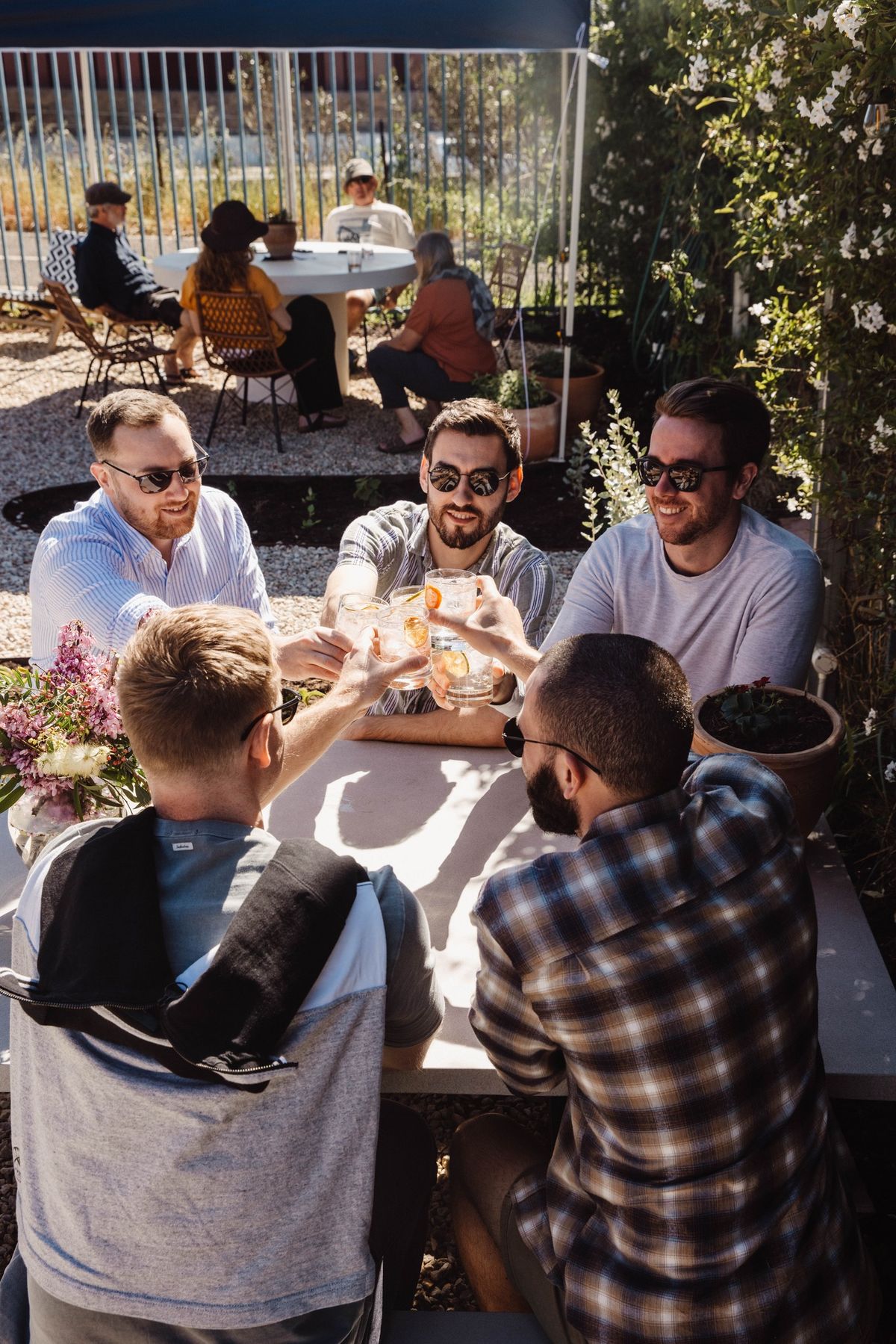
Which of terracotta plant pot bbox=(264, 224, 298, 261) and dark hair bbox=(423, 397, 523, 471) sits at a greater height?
dark hair bbox=(423, 397, 523, 471)

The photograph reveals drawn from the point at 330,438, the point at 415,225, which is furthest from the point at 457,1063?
the point at 415,225

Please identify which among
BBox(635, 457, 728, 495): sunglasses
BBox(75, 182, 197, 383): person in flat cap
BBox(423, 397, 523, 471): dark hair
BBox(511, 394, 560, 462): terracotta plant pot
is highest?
BBox(423, 397, 523, 471): dark hair

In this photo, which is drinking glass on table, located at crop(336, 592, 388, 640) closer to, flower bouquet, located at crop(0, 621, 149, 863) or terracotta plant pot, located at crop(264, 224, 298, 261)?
flower bouquet, located at crop(0, 621, 149, 863)

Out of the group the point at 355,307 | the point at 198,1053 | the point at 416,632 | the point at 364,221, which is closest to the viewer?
the point at 198,1053

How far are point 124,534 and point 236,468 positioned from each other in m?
4.71

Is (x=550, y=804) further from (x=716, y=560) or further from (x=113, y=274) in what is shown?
(x=113, y=274)

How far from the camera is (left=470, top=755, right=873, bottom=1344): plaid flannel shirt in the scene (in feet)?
4.92

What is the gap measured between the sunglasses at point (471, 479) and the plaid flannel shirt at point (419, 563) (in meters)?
0.18

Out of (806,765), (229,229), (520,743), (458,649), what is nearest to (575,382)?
(229,229)

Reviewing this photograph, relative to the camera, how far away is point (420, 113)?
781 inches

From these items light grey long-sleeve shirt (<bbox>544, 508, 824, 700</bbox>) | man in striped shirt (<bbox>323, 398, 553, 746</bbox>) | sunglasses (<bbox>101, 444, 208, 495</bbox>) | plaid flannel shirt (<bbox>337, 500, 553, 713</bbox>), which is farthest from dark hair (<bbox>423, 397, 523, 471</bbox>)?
sunglasses (<bbox>101, 444, 208, 495</bbox>)

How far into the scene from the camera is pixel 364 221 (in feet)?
32.4

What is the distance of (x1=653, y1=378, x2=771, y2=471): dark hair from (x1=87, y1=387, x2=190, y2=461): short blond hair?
1.20m

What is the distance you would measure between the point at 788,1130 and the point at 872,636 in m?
1.92
